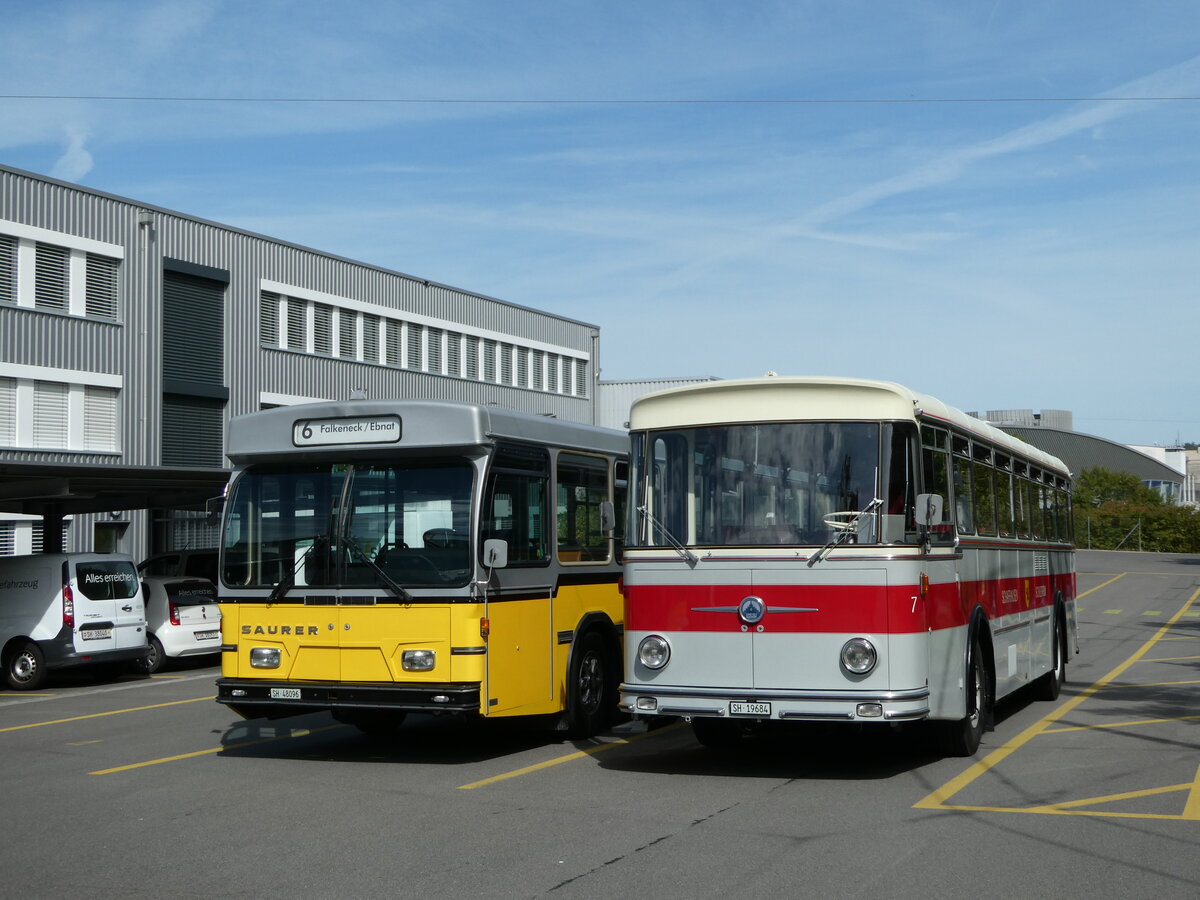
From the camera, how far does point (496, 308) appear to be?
5356 cm

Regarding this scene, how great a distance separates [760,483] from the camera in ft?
33.9

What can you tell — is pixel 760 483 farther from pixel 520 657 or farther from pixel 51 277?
pixel 51 277

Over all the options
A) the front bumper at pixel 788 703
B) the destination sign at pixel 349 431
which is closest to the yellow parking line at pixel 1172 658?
the front bumper at pixel 788 703

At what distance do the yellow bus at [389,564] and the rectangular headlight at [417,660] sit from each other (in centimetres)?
1

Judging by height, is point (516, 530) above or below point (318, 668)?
above

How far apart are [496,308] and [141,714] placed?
3802 cm

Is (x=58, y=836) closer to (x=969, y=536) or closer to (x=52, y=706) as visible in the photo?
(x=969, y=536)

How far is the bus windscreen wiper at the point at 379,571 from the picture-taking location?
36.8 ft

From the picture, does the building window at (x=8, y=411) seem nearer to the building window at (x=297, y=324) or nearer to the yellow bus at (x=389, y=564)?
the building window at (x=297, y=324)

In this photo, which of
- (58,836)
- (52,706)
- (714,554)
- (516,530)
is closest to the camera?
(58,836)

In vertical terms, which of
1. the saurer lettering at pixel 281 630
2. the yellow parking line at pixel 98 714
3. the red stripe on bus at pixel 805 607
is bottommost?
the yellow parking line at pixel 98 714

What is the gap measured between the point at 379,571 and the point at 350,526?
0.49 metres

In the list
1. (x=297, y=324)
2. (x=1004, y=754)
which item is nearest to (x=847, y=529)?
(x=1004, y=754)

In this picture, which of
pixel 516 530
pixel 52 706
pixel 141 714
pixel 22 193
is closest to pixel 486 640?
pixel 516 530
